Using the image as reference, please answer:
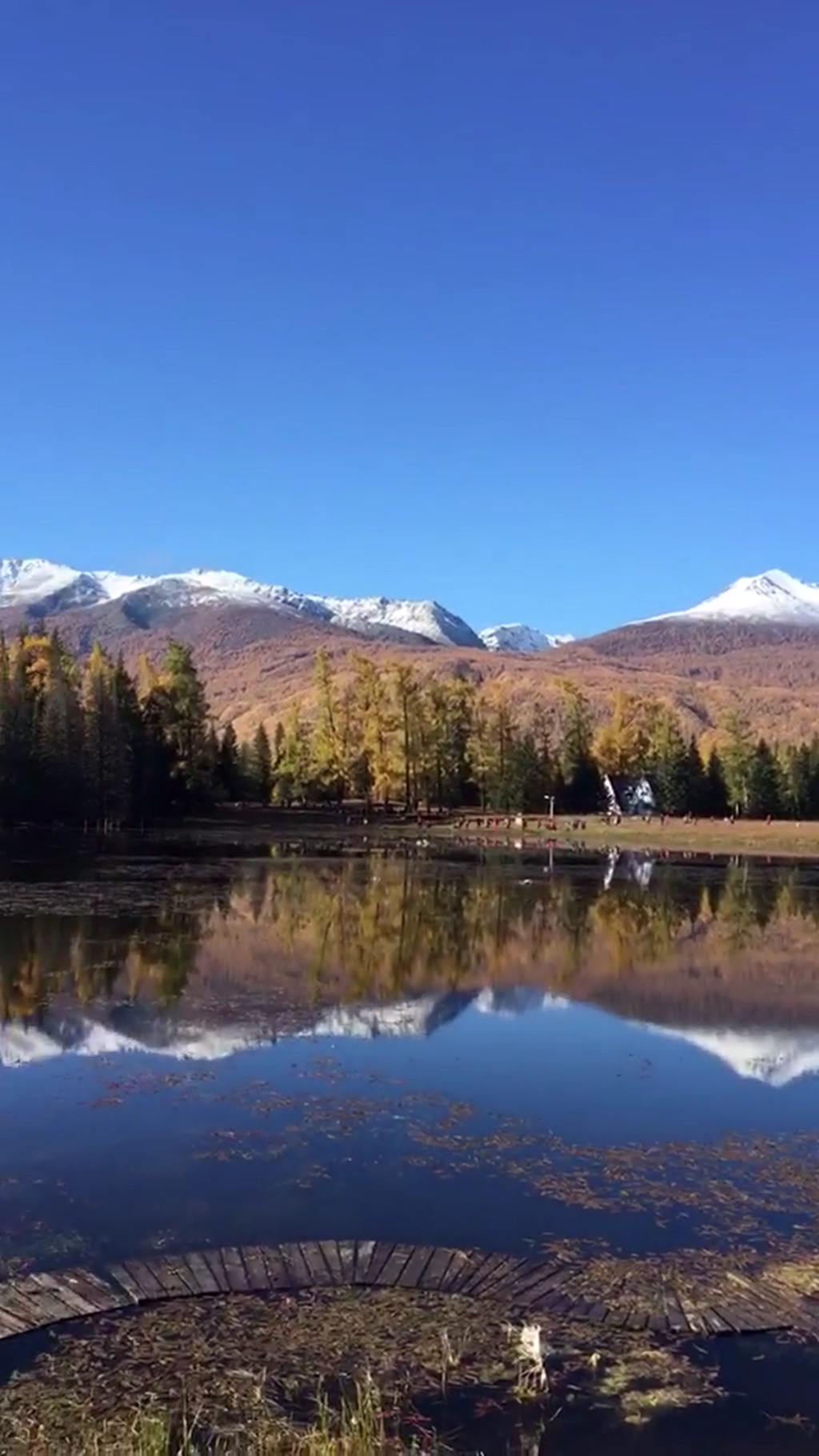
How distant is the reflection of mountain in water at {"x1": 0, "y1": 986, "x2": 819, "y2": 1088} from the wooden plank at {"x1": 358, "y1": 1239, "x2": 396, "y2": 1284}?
10477 millimetres

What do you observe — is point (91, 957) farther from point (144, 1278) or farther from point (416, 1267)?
point (416, 1267)

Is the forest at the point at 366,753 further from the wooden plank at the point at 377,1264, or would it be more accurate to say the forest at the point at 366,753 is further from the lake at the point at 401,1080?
the wooden plank at the point at 377,1264

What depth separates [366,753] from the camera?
405 feet

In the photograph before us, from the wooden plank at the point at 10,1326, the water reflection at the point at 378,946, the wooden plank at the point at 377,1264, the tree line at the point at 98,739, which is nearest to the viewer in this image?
the wooden plank at the point at 10,1326

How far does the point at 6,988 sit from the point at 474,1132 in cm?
1485

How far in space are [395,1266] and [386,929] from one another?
30992mm

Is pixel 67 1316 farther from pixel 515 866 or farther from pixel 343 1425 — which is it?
pixel 515 866

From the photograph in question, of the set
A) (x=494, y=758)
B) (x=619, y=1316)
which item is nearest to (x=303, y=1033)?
(x=619, y=1316)

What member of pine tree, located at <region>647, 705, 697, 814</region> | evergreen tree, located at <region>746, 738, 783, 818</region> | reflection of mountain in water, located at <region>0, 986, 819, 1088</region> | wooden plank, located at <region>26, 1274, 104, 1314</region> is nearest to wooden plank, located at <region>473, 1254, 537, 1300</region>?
wooden plank, located at <region>26, 1274, 104, 1314</region>

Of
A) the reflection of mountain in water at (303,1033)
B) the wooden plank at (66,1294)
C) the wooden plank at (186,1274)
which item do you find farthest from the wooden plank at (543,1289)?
the reflection of mountain in water at (303,1033)

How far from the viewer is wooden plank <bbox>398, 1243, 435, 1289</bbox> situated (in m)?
13.7

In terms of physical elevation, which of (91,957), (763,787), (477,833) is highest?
(763,787)

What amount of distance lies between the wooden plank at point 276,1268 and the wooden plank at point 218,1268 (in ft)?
1.61

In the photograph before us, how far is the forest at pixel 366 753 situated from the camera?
96.9 metres
